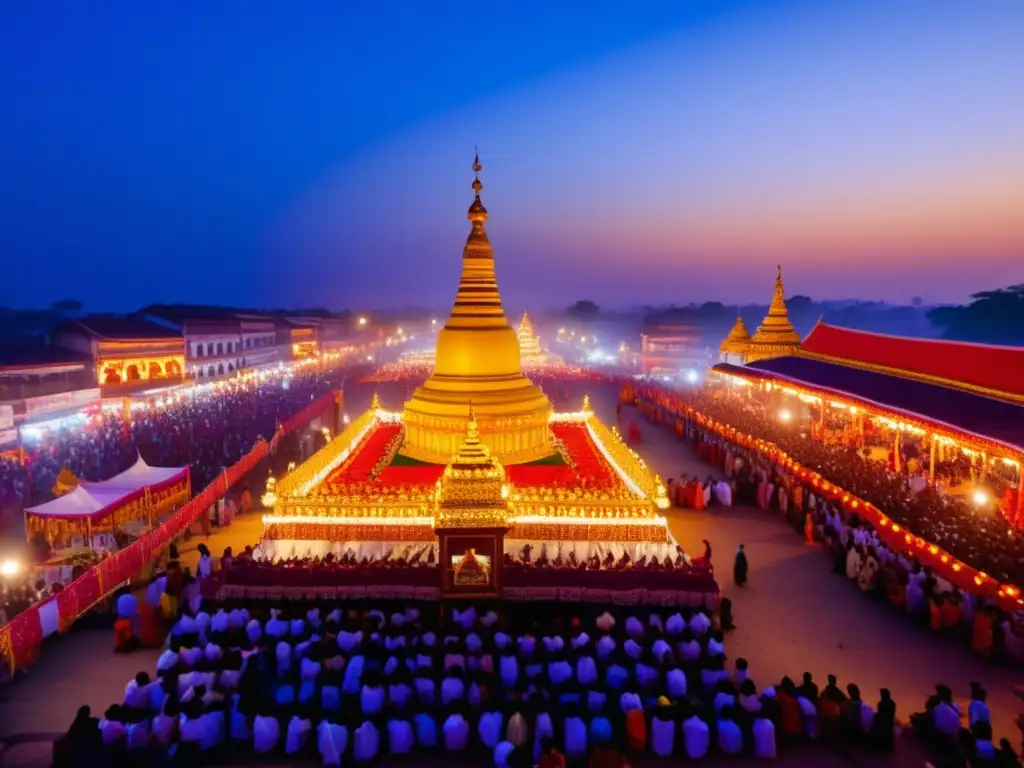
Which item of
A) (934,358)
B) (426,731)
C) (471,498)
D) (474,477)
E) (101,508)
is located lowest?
(426,731)

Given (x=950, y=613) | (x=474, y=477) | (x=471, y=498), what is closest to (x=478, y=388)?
(x=474, y=477)

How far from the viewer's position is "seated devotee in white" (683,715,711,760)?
8.16m

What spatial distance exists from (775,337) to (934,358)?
46.7 feet

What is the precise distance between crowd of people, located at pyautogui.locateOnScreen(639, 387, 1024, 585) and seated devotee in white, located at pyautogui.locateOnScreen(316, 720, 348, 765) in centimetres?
1127

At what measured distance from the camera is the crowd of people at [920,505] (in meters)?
12.4

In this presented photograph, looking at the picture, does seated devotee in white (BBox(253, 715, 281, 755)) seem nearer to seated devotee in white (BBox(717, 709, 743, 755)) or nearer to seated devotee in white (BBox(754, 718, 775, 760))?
seated devotee in white (BBox(717, 709, 743, 755))

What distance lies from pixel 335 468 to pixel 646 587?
8712 millimetres

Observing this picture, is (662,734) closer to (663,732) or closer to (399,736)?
(663,732)

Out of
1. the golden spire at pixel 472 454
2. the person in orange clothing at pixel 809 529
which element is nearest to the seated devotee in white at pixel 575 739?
the golden spire at pixel 472 454

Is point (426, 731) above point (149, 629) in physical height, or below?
below

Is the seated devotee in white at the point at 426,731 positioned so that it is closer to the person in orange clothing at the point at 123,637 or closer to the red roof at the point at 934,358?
the person in orange clothing at the point at 123,637

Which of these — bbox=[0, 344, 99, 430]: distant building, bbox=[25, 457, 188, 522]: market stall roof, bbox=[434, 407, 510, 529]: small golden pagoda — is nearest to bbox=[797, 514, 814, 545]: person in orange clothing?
bbox=[434, 407, 510, 529]: small golden pagoda

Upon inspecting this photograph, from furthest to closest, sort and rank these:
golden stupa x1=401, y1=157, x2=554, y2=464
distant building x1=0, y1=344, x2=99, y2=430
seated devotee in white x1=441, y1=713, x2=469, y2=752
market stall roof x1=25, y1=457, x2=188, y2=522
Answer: distant building x1=0, y1=344, x2=99, y2=430 → golden stupa x1=401, y1=157, x2=554, y2=464 → market stall roof x1=25, y1=457, x2=188, y2=522 → seated devotee in white x1=441, y1=713, x2=469, y2=752

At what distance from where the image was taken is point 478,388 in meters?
17.4
